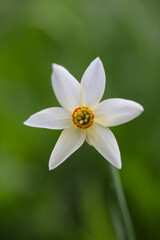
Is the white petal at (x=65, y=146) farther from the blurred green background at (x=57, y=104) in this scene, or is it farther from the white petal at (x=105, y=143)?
the blurred green background at (x=57, y=104)

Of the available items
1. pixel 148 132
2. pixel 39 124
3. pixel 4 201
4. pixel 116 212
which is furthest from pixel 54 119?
pixel 148 132

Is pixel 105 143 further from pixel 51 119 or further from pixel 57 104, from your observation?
pixel 57 104

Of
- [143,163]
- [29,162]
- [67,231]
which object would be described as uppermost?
[29,162]

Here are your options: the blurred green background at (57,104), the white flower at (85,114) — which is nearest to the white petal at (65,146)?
the white flower at (85,114)

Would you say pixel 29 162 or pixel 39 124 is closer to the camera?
pixel 39 124

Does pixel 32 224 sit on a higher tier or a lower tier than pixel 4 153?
lower

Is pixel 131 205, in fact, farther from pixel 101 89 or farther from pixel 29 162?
pixel 101 89

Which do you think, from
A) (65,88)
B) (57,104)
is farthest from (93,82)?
(57,104)

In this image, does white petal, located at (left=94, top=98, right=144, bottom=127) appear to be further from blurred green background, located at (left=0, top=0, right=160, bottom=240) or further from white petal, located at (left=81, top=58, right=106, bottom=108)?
blurred green background, located at (left=0, top=0, right=160, bottom=240)
